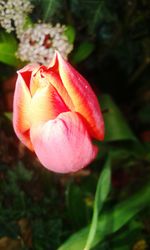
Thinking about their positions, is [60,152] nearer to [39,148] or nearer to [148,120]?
[39,148]

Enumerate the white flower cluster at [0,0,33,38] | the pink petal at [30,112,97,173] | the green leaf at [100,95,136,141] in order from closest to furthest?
1. the pink petal at [30,112,97,173]
2. the white flower cluster at [0,0,33,38]
3. the green leaf at [100,95,136,141]

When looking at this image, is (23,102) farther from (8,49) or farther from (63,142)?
(8,49)

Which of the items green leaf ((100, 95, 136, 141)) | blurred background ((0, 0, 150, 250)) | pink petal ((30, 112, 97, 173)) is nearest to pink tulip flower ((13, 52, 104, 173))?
pink petal ((30, 112, 97, 173))

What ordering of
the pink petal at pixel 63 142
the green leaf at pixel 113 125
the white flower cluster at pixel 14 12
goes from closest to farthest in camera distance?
1. the pink petal at pixel 63 142
2. the white flower cluster at pixel 14 12
3. the green leaf at pixel 113 125

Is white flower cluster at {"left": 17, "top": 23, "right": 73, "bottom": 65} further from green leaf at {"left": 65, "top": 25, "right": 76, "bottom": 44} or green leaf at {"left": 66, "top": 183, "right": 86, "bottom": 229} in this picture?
green leaf at {"left": 66, "top": 183, "right": 86, "bottom": 229}

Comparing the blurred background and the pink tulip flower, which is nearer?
the pink tulip flower

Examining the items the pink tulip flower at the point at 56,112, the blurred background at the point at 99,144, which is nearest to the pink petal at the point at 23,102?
the pink tulip flower at the point at 56,112

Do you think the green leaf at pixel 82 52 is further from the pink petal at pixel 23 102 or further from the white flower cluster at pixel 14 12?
the pink petal at pixel 23 102
